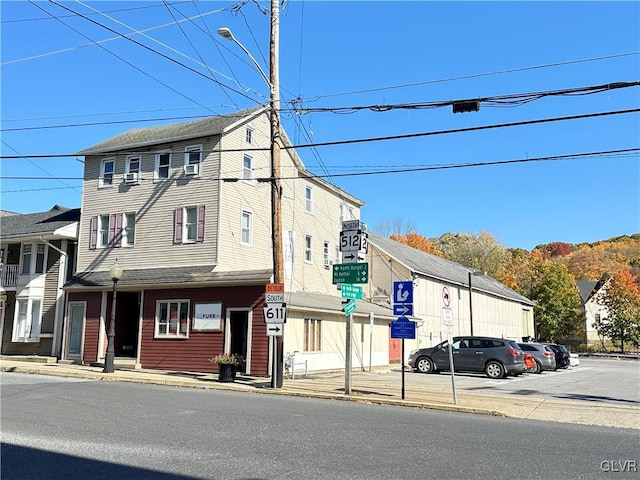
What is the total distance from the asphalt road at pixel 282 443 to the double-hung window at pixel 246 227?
44.0 feet

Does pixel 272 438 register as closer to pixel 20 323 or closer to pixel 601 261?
pixel 20 323

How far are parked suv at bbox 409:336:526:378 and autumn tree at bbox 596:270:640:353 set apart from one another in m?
44.6

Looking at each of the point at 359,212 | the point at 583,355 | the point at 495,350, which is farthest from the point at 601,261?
the point at 495,350

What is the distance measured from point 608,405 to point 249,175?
57.8ft

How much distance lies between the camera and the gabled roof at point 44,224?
2841cm

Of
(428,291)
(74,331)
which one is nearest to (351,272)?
(74,331)

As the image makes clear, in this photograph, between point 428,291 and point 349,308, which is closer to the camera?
point 349,308

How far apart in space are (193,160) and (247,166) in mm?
2512

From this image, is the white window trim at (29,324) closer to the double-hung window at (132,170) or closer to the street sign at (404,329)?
the double-hung window at (132,170)

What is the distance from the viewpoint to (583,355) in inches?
2397

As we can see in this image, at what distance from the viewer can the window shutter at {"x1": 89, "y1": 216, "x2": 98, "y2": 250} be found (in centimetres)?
2780

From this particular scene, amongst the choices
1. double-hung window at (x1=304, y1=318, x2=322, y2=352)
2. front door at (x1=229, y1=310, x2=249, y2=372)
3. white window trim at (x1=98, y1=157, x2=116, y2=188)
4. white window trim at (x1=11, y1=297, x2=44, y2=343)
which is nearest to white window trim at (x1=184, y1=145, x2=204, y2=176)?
white window trim at (x1=98, y1=157, x2=116, y2=188)

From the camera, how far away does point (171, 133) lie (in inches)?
1099

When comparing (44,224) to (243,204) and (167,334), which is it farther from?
(243,204)
